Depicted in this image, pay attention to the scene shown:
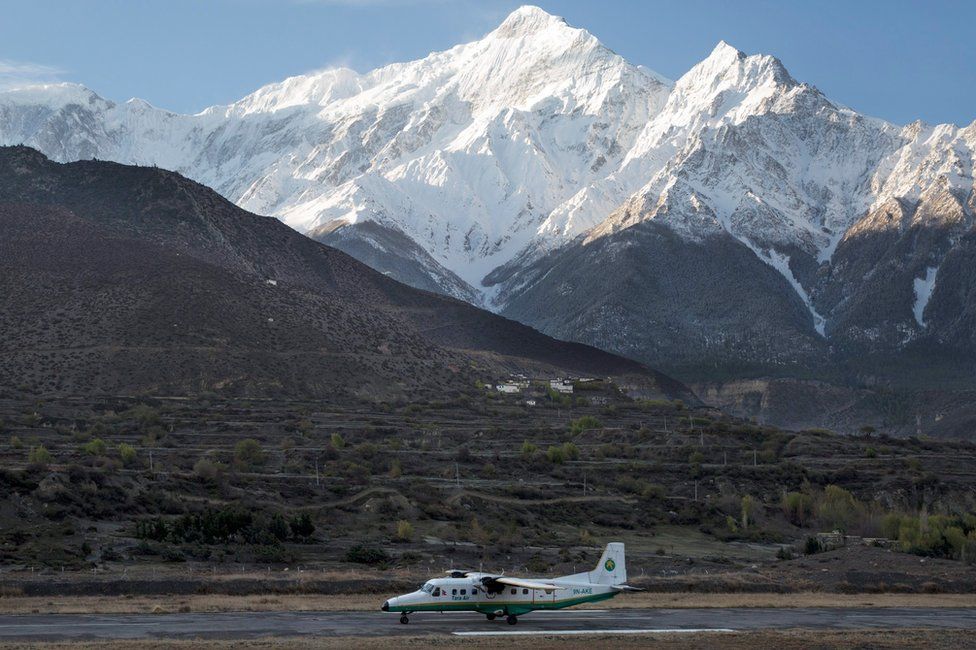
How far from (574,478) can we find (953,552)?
4025 cm

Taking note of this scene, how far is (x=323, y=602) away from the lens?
60.5m

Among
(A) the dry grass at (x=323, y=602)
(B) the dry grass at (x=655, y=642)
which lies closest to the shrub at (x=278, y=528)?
(A) the dry grass at (x=323, y=602)

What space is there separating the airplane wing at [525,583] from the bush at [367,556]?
1786cm

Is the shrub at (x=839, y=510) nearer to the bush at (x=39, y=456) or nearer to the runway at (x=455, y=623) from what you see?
the runway at (x=455, y=623)

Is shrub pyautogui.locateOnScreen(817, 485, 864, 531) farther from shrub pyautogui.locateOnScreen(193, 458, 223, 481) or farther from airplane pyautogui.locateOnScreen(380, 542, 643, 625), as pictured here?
airplane pyautogui.locateOnScreen(380, 542, 643, 625)

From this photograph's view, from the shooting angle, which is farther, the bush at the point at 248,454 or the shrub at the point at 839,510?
the bush at the point at 248,454

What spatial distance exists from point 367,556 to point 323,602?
1405 centimetres

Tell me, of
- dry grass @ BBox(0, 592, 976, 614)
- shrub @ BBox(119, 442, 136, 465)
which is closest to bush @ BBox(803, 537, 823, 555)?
dry grass @ BBox(0, 592, 976, 614)

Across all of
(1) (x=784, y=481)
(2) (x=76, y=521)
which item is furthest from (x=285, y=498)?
(1) (x=784, y=481)

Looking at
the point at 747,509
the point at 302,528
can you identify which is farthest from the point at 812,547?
the point at 302,528

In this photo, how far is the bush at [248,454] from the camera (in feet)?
380

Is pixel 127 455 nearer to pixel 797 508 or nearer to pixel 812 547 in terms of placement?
pixel 812 547

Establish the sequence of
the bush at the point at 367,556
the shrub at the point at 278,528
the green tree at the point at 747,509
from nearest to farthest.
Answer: the bush at the point at 367,556 < the shrub at the point at 278,528 < the green tree at the point at 747,509

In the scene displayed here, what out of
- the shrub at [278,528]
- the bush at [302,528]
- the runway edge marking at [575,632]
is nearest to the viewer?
the runway edge marking at [575,632]
